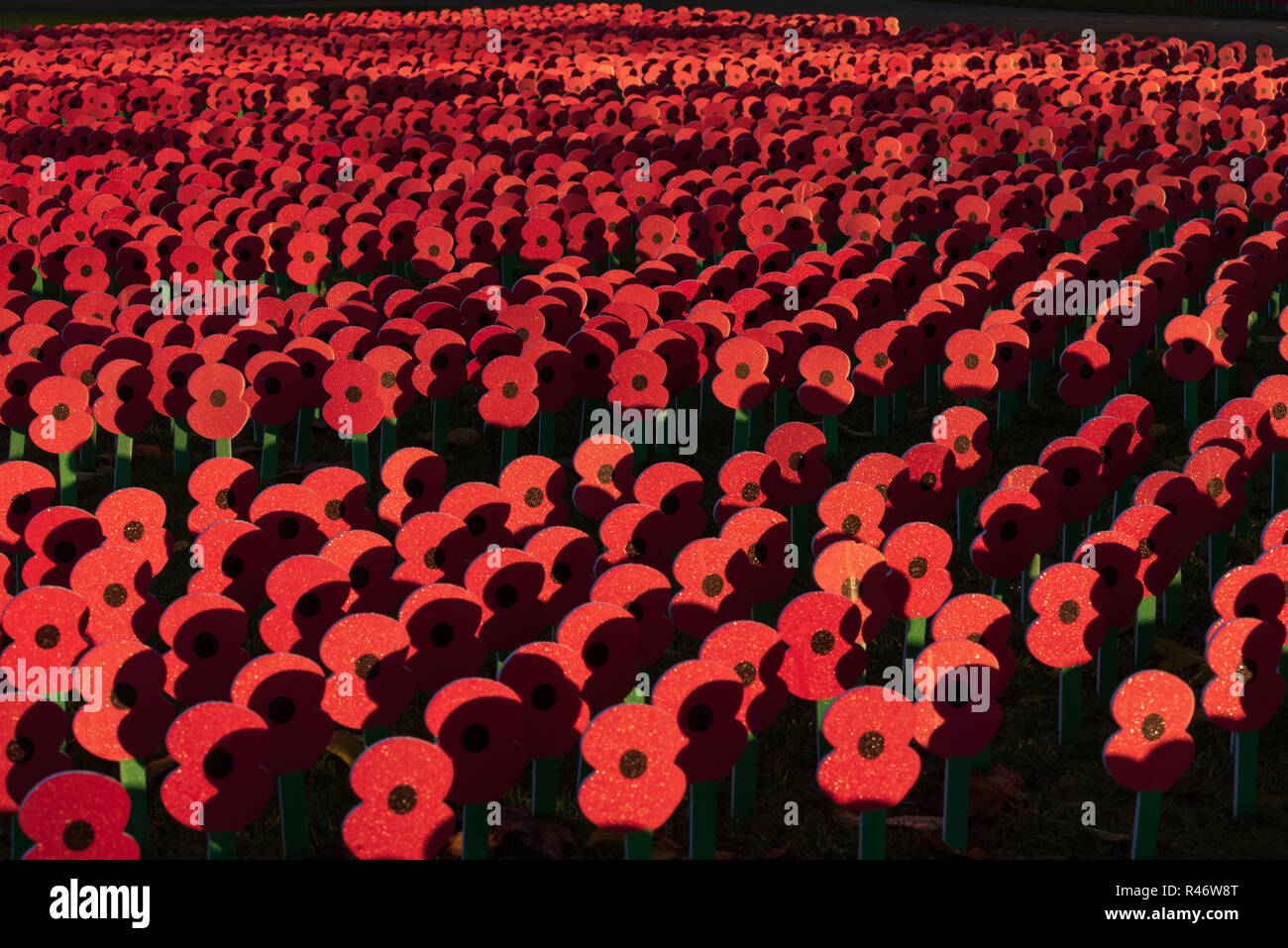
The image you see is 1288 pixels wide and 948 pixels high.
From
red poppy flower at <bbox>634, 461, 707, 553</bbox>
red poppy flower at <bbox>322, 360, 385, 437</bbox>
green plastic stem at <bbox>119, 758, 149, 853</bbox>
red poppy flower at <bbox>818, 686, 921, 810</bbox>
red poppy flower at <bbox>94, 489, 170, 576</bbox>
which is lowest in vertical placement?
green plastic stem at <bbox>119, 758, 149, 853</bbox>

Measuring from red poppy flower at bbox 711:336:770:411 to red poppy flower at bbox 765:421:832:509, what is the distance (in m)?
1.52

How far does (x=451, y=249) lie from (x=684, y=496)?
5.57 meters

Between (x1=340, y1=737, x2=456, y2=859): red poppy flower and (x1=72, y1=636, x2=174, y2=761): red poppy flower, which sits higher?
(x1=72, y1=636, x2=174, y2=761): red poppy flower

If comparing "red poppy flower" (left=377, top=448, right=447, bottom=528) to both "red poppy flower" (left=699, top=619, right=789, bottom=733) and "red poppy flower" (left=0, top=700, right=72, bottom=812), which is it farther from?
"red poppy flower" (left=0, top=700, right=72, bottom=812)

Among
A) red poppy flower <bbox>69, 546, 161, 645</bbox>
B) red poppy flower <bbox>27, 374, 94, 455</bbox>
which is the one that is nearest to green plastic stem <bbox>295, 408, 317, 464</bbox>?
red poppy flower <bbox>27, 374, 94, 455</bbox>

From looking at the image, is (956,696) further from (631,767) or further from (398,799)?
(398,799)

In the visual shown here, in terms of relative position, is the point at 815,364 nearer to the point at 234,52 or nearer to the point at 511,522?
the point at 511,522

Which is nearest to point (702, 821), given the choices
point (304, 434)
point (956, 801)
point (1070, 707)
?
point (956, 801)

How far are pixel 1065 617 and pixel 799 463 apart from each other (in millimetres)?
1593

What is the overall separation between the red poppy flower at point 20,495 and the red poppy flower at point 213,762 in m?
2.36

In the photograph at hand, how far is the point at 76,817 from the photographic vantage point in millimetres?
3566

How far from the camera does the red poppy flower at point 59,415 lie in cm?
702

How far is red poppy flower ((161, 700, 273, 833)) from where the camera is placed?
3848 millimetres

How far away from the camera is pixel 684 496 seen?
5.71 m
